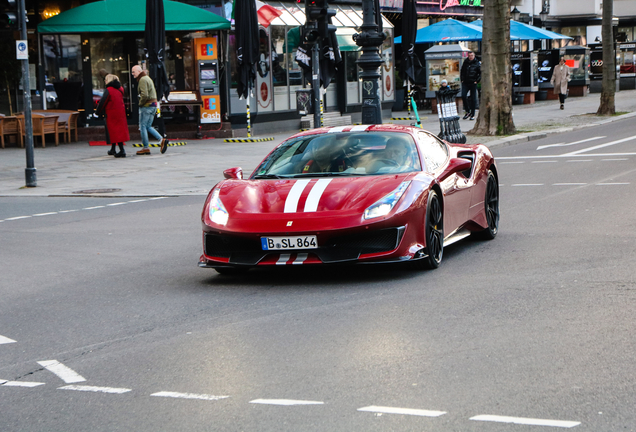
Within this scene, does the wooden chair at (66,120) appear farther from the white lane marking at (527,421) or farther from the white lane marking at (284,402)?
the white lane marking at (527,421)

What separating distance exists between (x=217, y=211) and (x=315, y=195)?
32.7 inches

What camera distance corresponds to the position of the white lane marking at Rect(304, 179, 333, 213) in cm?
760

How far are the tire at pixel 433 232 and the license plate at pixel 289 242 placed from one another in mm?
933

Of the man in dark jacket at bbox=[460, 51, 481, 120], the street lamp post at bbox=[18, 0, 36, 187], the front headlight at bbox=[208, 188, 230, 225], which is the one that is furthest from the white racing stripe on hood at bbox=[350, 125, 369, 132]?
→ the man in dark jacket at bbox=[460, 51, 481, 120]

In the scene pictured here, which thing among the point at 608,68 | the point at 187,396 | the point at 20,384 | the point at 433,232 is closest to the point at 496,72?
the point at 608,68

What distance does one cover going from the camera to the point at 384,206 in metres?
7.56

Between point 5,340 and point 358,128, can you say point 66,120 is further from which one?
point 5,340

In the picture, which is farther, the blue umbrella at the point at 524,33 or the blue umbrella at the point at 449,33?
the blue umbrella at the point at 524,33

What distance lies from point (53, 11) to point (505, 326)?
896 inches

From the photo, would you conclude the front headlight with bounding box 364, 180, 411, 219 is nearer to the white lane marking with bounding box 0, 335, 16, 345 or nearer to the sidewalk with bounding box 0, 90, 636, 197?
the white lane marking with bounding box 0, 335, 16, 345

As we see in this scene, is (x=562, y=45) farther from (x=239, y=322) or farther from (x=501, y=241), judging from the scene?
(x=239, y=322)

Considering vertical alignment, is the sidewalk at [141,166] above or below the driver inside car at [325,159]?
below

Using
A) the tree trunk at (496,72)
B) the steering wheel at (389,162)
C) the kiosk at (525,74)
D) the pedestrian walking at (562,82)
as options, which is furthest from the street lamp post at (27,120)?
the kiosk at (525,74)

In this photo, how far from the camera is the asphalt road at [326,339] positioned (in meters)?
4.50
